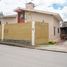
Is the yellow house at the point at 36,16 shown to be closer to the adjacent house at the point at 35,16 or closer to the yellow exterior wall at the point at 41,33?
the adjacent house at the point at 35,16

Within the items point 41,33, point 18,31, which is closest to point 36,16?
point 18,31

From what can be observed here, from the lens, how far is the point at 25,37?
2427cm

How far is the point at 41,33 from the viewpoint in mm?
24422

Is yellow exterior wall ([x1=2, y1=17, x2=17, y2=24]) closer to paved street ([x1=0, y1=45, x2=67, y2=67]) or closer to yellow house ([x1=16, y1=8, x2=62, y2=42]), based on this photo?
yellow house ([x1=16, y1=8, x2=62, y2=42])

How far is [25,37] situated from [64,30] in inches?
1000

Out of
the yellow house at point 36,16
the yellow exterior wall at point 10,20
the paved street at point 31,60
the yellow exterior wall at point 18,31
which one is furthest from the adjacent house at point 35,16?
the paved street at point 31,60

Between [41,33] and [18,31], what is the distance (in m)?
2.85

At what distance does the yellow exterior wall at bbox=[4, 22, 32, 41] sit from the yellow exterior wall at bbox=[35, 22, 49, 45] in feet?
2.67

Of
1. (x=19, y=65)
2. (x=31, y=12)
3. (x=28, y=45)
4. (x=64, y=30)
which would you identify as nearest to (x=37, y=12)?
(x=31, y=12)

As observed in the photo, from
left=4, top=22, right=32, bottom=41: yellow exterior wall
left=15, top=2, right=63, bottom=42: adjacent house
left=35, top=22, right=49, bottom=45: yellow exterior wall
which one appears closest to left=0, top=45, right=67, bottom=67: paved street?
left=35, top=22, right=49, bottom=45: yellow exterior wall

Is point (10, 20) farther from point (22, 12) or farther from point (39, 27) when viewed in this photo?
point (39, 27)

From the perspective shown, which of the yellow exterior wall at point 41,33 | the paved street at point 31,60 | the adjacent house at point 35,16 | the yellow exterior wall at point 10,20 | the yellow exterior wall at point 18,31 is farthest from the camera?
the yellow exterior wall at point 10,20

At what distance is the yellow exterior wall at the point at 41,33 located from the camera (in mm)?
23766

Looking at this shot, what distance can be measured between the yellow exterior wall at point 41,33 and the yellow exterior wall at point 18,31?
813 millimetres
